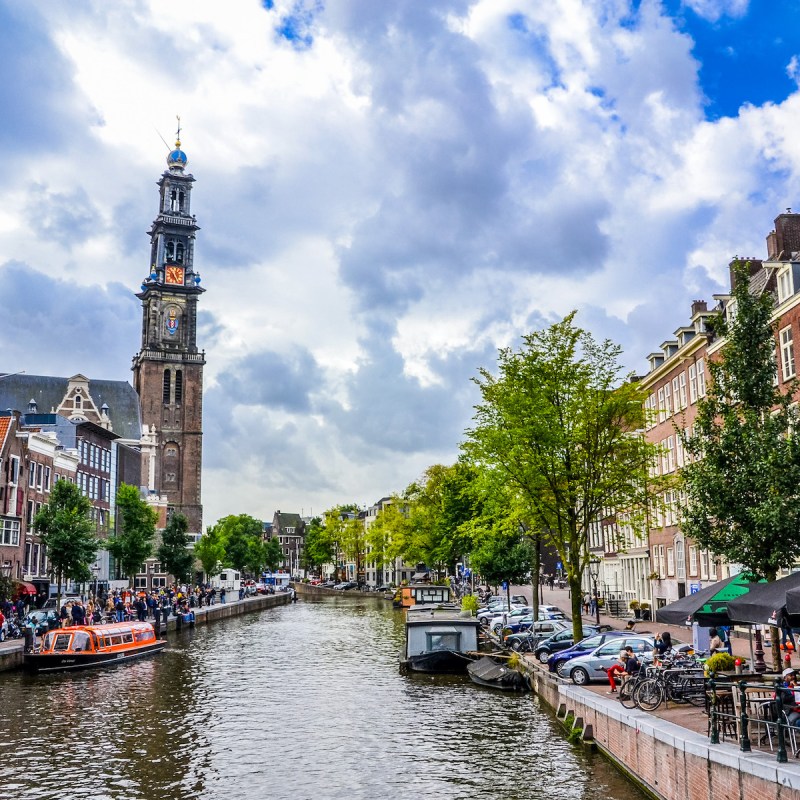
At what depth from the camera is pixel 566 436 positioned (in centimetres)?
3978

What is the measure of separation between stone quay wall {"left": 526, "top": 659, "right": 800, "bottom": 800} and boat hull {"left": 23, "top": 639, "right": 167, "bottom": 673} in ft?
83.1

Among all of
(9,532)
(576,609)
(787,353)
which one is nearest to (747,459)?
(576,609)

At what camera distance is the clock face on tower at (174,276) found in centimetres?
15650

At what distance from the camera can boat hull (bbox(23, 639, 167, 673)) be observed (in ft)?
134

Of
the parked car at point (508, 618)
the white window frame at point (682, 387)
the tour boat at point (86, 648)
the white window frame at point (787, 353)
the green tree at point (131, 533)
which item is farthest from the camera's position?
the green tree at point (131, 533)

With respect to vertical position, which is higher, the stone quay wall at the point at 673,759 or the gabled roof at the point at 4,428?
the gabled roof at the point at 4,428

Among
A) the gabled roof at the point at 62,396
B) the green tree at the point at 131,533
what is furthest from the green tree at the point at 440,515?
the gabled roof at the point at 62,396

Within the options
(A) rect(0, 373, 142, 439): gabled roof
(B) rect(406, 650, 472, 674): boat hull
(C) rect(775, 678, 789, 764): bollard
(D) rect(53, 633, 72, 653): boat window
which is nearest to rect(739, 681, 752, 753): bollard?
(C) rect(775, 678, 789, 764): bollard

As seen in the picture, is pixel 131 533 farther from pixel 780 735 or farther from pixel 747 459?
pixel 780 735

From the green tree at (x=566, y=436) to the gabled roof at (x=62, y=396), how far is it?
10033 cm

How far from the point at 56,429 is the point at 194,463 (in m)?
61.4

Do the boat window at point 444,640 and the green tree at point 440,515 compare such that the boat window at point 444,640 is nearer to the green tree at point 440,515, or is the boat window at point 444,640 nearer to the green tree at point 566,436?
the green tree at point 566,436

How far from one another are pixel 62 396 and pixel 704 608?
122 meters

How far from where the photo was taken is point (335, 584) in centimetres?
16075
